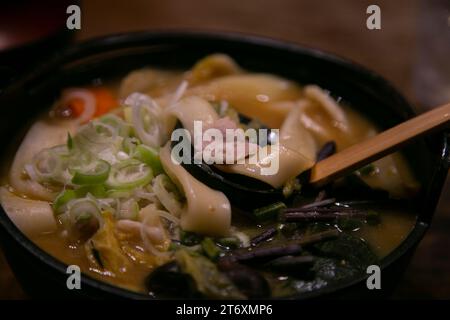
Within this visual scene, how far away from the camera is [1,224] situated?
1.47 metres

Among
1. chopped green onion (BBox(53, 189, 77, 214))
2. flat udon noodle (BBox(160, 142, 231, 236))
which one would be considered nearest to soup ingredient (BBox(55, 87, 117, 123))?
chopped green onion (BBox(53, 189, 77, 214))

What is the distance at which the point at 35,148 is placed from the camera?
1960mm

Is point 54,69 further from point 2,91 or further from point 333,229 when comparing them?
point 333,229

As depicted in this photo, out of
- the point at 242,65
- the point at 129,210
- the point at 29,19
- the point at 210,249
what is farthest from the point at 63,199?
the point at 29,19

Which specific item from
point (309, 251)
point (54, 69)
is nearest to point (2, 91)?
point (54, 69)

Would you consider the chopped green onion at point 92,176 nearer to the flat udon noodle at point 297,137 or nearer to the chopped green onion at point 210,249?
the chopped green onion at point 210,249

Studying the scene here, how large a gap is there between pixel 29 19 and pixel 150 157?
53.3 inches

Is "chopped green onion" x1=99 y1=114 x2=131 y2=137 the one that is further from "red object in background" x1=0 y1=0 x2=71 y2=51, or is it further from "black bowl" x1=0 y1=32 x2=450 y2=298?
"red object in background" x1=0 y1=0 x2=71 y2=51

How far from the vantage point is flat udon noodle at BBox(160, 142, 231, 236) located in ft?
5.22

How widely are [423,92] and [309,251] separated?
56.7 inches

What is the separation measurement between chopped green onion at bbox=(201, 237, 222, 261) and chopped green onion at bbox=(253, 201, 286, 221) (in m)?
0.17

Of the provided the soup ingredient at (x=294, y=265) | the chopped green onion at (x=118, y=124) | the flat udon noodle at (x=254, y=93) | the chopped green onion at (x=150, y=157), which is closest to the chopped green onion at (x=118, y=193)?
the chopped green onion at (x=150, y=157)

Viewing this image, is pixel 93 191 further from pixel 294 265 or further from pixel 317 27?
pixel 317 27

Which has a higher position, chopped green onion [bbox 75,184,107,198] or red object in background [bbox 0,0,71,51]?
red object in background [bbox 0,0,71,51]
